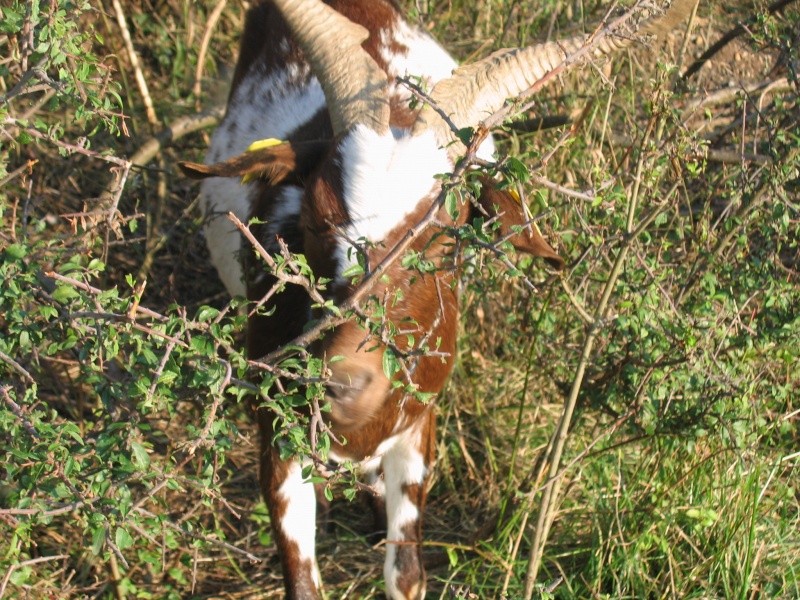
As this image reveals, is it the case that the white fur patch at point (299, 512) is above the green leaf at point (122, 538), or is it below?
below

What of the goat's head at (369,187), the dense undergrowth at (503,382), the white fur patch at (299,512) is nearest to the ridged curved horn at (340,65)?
the goat's head at (369,187)

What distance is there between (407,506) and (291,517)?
45 cm

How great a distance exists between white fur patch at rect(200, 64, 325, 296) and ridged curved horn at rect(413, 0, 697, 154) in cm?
88

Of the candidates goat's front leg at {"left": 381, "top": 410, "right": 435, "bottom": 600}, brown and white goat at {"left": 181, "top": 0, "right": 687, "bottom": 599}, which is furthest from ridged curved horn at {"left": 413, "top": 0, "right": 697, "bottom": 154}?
goat's front leg at {"left": 381, "top": 410, "right": 435, "bottom": 600}

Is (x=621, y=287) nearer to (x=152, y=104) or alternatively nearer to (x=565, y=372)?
(x=565, y=372)

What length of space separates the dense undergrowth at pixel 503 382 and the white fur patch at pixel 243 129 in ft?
0.60

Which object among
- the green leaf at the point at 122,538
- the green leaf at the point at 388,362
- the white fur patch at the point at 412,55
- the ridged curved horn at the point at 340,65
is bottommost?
the green leaf at the point at 122,538

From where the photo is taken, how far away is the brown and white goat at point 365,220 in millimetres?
2908

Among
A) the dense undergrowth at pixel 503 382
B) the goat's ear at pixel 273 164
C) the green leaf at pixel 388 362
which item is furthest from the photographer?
the goat's ear at pixel 273 164

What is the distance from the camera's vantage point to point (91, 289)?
7.79ft

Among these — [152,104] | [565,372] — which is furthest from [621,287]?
[152,104]

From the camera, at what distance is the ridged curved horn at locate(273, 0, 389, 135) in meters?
3.18

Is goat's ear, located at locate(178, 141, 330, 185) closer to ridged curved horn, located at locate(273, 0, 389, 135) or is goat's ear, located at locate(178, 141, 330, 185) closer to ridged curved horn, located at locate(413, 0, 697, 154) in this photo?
ridged curved horn, located at locate(273, 0, 389, 135)

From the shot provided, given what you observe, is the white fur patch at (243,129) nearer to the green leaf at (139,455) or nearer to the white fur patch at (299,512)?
the white fur patch at (299,512)
